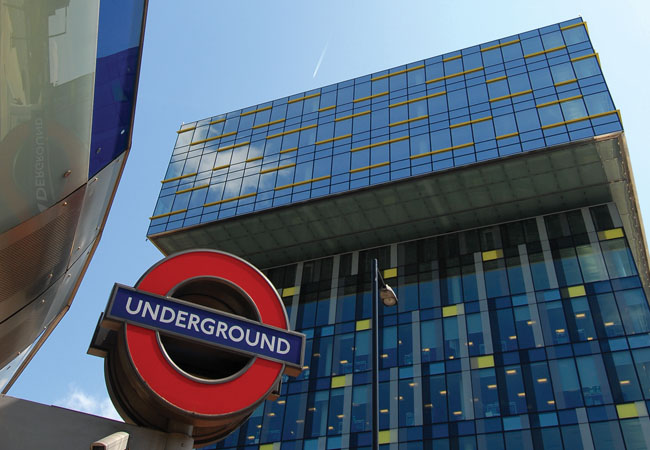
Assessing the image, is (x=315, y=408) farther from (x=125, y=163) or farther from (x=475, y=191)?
(x=125, y=163)

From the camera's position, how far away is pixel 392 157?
1759 inches

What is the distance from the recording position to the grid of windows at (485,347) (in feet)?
111

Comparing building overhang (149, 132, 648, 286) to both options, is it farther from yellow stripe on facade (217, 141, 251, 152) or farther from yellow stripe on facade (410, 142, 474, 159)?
yellow stripe on facade (217, 141, 251, 152)

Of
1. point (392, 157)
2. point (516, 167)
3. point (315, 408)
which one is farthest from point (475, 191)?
point (315, 408)

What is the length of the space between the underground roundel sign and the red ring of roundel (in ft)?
0.04

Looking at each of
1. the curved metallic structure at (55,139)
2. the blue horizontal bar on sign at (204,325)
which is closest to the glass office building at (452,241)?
the blue horizontal bar on sign at (204,325)

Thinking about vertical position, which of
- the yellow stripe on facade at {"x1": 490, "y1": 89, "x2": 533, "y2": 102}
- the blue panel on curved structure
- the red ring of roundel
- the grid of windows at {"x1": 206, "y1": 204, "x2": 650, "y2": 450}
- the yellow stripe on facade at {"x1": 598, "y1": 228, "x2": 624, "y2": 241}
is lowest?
the red ring of roundel

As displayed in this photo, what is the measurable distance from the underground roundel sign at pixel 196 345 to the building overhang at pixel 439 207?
34684 millimetres

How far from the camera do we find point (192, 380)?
7.18 meters

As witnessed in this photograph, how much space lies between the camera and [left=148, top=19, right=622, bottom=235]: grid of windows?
41750 millimetres

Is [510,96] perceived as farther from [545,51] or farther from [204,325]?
[204,325]

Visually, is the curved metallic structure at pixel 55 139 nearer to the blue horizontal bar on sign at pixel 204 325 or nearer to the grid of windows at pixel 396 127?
the blue horizontal bar on sign at pixel 204 325

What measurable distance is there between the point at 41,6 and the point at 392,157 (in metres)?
39.5

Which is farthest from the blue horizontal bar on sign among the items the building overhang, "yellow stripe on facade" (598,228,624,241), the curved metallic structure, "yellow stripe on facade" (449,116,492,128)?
"yellow stripe on facade" (449,116,492,128)
